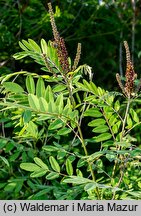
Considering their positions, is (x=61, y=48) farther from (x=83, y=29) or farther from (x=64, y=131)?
Answer: (x=83, y=29)

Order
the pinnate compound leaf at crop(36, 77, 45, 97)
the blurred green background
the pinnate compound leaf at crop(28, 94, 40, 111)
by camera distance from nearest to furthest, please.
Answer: the pinnate compound leaf at crop(28, 94, 40, 111)
the pinnate compound leaf at crop(36, 77, 45, 97)
the blurred green background

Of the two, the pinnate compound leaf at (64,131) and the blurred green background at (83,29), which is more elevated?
the blurred green background at (83,29)

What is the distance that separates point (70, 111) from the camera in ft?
4.31

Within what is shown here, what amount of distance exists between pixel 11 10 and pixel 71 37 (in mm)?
665

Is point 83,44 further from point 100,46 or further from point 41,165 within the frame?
point 41,165

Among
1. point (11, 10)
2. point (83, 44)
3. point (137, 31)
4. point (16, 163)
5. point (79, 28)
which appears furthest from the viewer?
point (137, 31)

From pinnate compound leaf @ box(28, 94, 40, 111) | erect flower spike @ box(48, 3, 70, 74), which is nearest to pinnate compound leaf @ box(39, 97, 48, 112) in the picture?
pinnate compound leaf @ box(28, 94, 40, 111)

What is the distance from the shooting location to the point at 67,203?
4.44ft

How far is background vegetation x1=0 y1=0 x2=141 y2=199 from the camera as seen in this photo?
140 centimetres

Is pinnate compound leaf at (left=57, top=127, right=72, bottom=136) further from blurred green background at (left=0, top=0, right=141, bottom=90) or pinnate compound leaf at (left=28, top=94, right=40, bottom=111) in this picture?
blurred green background at (left=0, top=0, right=141, bottom=90)

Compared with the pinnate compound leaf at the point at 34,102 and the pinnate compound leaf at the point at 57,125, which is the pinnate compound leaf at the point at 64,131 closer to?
the pinnate compound leaf at the point at 57,125

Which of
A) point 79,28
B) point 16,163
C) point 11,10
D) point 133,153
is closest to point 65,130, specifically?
point 133,153

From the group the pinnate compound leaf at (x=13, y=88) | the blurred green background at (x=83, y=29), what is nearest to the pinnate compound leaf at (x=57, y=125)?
the pinnate compound leaf at (x=13, y=88)

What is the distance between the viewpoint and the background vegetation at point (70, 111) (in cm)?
140
